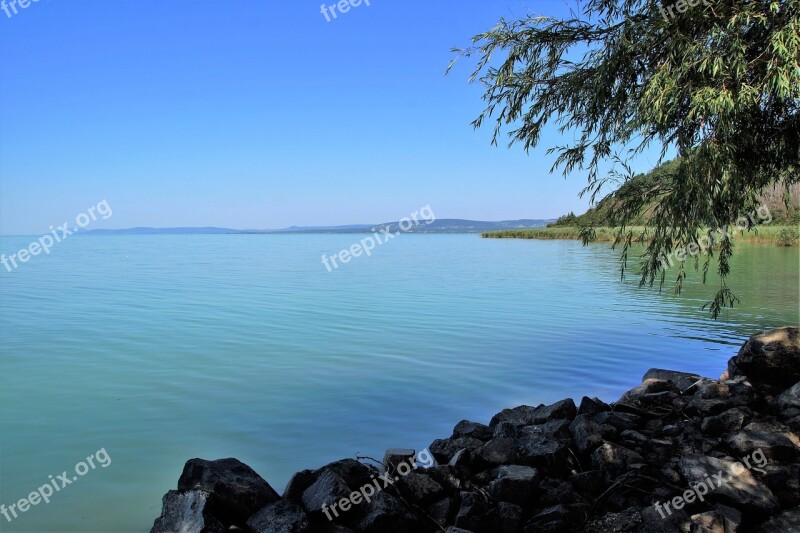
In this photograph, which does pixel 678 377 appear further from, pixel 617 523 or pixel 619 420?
pixel 617 523

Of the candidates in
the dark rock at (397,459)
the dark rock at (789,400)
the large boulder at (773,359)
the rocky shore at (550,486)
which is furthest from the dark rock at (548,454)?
the large boulder at (773,359)

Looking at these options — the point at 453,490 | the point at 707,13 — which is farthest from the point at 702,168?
the point at 453,490

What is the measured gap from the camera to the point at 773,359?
6621 mm

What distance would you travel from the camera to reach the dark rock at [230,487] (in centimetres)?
410

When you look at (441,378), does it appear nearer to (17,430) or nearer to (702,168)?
(702,168)

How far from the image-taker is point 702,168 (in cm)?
561

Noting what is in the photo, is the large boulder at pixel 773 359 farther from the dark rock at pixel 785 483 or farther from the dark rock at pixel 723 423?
the dark rock at pixel 785 483

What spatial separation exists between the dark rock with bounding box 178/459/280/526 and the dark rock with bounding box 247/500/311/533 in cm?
14

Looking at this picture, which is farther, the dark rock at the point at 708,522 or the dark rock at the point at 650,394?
the dark rock at the point at 650,394

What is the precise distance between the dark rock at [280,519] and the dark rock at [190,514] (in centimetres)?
22

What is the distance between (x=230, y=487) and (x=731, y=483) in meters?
3.42

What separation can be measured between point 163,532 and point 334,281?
19226 mm

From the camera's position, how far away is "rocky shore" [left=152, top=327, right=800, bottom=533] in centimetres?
384

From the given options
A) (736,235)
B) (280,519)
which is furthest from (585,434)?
(736,235)
